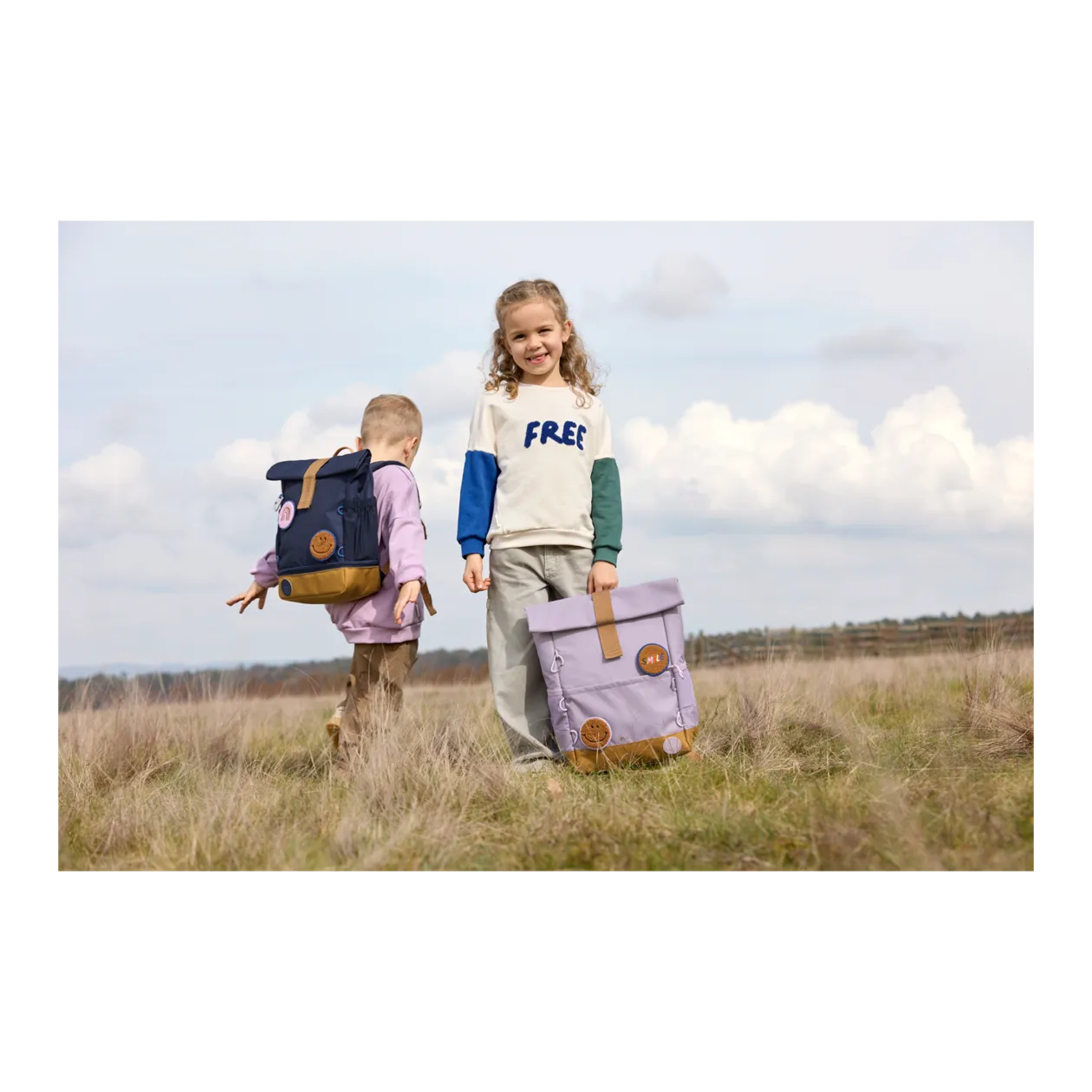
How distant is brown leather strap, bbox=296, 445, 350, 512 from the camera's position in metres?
4.61

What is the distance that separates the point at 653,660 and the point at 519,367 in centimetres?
146

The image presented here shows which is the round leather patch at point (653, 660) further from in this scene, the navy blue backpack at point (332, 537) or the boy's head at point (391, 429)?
the boy's head at point (391, 429)

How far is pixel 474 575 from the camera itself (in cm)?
465

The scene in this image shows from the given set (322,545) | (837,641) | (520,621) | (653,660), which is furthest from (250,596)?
(837,641)

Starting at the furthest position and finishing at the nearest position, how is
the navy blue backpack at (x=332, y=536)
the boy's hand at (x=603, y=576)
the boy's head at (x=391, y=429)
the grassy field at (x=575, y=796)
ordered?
1. the boy's head at (x=391, y=429)
2. the boy's hand at (x=603, y=576)
3. the navy blue backpack at (x=332, y=536)
4. the grassy field at (x=575, y=796)

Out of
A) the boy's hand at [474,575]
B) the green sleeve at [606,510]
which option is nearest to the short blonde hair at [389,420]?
the boy's hand at [474,575]

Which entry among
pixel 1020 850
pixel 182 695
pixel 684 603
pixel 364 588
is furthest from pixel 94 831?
pixel 1020 850

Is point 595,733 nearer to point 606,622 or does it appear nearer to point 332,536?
point 606,622

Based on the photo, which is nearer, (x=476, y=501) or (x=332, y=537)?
(x=332, y=537)

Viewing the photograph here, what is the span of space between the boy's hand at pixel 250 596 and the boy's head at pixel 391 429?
0.81 m

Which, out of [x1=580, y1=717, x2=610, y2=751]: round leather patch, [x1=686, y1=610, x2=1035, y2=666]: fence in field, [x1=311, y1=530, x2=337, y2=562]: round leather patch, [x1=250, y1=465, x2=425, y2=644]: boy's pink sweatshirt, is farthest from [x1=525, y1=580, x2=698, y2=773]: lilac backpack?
[x1=686, y1=610, x2=1035, y2=666]: fence in field

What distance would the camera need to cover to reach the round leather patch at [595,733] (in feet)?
14.8

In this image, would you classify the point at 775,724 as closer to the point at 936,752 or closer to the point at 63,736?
the point at 936,752

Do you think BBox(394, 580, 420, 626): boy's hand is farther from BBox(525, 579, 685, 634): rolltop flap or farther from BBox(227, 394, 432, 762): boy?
BBox(525, 579, 685, 634): rolltop flap
